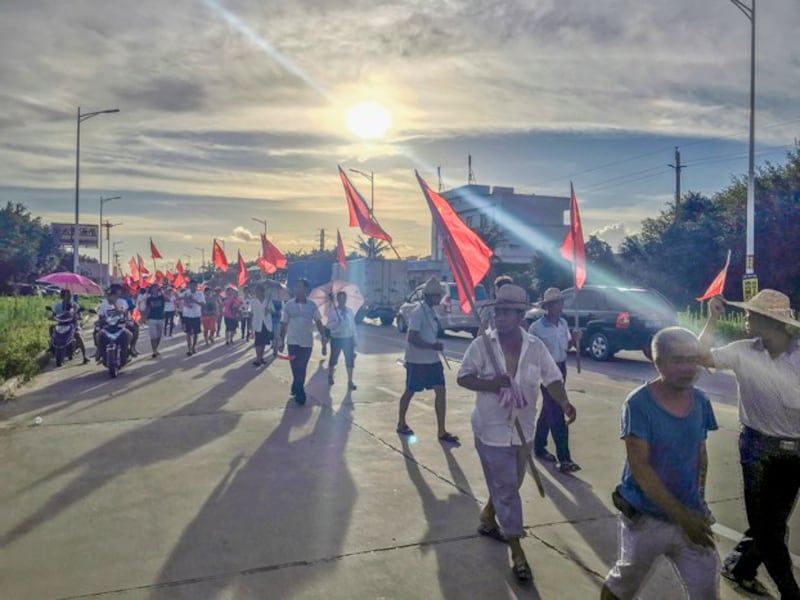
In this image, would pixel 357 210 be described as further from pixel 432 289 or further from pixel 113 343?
pixel 432 289

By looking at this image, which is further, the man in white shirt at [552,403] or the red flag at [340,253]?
the red flag at [340,253]

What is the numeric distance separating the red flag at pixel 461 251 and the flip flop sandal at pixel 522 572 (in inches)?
78.5

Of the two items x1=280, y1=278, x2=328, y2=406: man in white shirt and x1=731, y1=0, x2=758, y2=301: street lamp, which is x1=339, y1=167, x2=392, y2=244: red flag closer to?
x1=280, y1=278, x2=328, y2=406: man in white shirt

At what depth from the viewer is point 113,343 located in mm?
12625

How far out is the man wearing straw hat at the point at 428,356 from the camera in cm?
757

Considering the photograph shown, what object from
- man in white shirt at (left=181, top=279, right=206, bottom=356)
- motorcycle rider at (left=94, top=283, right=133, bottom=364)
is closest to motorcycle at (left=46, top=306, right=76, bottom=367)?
motorcycle rider at (left=94, top=283, right=133, bottom=364)

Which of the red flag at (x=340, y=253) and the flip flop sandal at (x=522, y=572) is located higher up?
the red flag at (x=340, y=253)

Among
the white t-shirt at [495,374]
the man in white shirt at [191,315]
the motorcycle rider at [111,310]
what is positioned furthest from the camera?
the man in white shirt at [191,315]

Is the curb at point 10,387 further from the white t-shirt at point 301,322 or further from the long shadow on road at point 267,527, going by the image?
the long shadow on road at point 267,527

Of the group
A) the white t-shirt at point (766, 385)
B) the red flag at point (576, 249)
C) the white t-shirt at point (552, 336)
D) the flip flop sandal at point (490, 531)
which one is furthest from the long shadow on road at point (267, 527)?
the red flag at point (576, 249)

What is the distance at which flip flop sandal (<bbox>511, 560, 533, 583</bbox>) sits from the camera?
13.3 feet

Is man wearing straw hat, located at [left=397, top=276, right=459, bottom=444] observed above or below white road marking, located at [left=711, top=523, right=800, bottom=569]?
above

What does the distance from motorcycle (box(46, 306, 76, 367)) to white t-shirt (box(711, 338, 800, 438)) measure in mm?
13731

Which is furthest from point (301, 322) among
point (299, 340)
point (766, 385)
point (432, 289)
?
point (766, 385)
